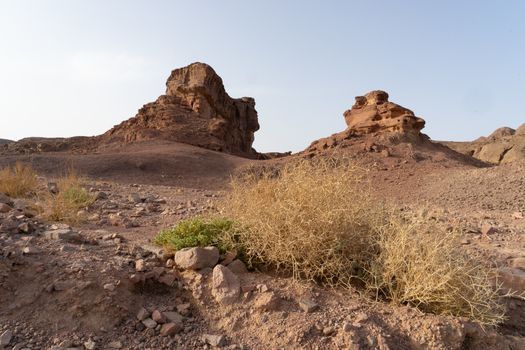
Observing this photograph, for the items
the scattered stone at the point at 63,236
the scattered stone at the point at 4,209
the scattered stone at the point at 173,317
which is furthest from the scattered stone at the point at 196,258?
the scattered stone at the point at 4,209

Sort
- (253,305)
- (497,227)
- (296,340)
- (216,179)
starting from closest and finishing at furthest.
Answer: (296,340) < (253,305) < (497,227) < (216,179)

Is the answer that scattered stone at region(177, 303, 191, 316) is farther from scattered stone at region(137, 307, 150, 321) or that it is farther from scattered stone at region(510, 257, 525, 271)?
scattered stone at region(510, 257, 525, 271)

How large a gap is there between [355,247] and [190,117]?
26835mm

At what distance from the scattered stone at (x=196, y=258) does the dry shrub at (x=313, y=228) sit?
28 cm

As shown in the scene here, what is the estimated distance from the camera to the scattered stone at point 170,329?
3.10 meters

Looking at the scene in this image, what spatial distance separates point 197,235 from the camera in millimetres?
4055

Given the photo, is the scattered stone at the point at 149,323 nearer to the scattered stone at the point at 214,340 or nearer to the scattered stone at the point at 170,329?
the scattered stone at the point at 170,329

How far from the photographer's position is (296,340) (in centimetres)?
298

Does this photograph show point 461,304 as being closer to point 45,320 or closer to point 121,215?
point 45,320

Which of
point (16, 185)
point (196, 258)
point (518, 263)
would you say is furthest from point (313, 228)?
point (16, 185)

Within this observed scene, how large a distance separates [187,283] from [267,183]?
1250mm

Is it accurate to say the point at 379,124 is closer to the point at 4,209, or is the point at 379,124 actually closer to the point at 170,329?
the point at 4,209

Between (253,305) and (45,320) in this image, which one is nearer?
(45,320)

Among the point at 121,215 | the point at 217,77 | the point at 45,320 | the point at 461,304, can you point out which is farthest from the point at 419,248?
the point at 217,77
